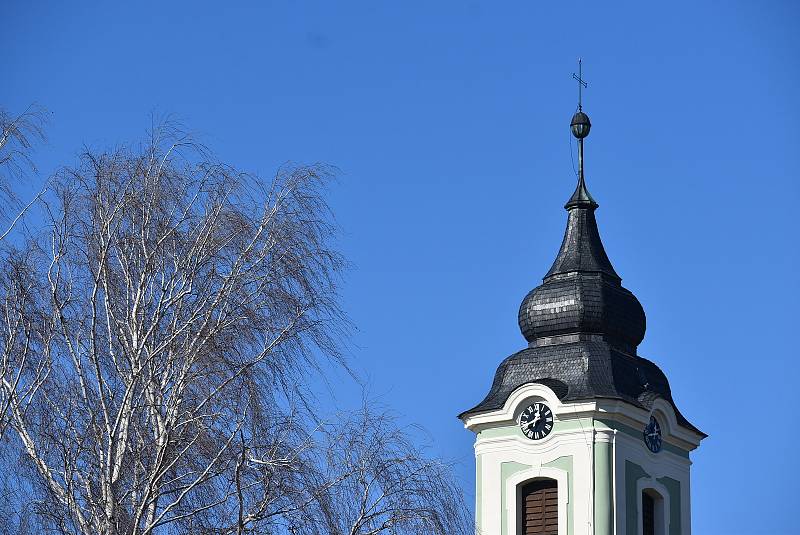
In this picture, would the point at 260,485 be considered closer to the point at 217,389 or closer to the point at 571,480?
the point at 217,389

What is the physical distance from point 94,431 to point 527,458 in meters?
20.0

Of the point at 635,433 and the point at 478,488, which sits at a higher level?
the point at 635,433

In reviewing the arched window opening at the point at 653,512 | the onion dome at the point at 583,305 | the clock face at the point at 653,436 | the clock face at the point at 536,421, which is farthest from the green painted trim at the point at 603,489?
the onion dome at the point at 583,305

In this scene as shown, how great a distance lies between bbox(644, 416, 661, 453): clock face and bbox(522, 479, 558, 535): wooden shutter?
213 cm

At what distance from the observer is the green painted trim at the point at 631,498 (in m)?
39.3

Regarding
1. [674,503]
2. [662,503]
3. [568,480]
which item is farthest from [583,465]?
[674,503]

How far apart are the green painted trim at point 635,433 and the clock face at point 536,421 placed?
1.15 meters

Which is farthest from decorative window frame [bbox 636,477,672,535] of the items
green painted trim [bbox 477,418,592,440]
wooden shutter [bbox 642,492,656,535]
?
green painted trim [bbox 477,418,592,440]

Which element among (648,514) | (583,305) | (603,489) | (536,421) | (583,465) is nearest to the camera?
(603,489)

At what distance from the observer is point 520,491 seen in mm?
40062

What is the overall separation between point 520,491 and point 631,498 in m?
2.17

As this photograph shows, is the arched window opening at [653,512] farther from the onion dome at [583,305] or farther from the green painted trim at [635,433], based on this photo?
the onion dome at [583,305]

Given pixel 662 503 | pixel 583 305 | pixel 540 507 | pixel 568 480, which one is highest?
pixel 583 305

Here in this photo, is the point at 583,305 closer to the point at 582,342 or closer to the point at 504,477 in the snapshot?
the point at 582,342
